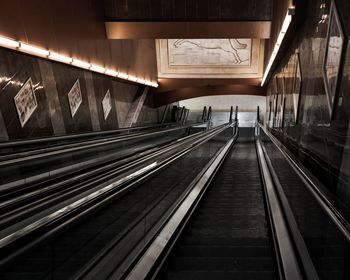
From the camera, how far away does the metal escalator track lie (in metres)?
2.29

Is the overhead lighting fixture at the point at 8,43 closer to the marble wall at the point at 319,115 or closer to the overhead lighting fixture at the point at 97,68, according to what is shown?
the overhead lighting fixture at the point at 97,68

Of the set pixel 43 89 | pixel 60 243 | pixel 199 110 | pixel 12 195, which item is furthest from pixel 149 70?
pixel 60 243

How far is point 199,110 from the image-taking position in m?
26.3

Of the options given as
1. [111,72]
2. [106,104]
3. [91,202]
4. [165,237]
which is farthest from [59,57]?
[91,202]

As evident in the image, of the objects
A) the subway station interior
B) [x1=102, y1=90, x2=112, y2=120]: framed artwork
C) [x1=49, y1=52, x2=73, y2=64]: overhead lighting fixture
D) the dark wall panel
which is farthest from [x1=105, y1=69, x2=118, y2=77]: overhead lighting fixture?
[x1=49, y1=52, x2=73, y2=64]: overhead lighting fixture

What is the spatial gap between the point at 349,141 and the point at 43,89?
254 inches

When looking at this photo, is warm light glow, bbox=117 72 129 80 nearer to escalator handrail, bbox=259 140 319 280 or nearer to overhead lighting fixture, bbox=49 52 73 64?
overhead lighting fixture, bbox=49 52 73 64

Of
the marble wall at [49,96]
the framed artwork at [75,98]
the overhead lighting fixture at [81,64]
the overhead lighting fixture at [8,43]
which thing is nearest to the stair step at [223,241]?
the marble wall at [49,96]

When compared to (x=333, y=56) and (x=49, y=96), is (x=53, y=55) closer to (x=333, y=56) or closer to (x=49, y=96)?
(x=49, y=96)

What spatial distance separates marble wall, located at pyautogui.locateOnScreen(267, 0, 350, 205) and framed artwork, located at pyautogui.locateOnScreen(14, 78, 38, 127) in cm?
552

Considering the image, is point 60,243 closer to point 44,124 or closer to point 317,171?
point 317,171

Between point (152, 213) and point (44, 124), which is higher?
point (44, 124)

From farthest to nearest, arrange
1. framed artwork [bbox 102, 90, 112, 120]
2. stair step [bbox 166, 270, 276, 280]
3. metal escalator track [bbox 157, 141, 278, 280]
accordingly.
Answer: framed artwork [bbox 102, 90, 112, 120] → metal escalator track [bbox 157, 141, 278, 280] → stair step [bbox 166, 270, 276, 280]

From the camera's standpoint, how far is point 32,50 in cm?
639
